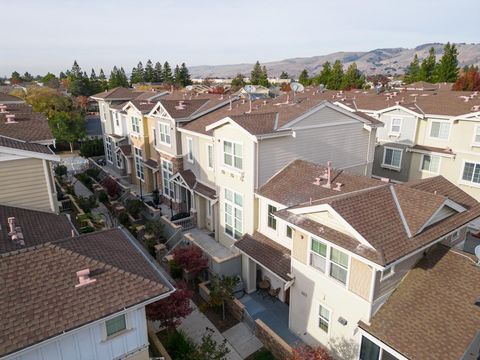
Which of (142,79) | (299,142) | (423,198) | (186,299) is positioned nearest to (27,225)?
(186,299)

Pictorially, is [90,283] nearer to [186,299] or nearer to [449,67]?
[186,299]

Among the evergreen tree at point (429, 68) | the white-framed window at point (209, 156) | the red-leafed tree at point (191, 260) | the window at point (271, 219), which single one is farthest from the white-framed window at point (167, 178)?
the evergreen tree at point (429, 68)

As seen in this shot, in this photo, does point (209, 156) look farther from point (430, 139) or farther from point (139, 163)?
point (430, 139)

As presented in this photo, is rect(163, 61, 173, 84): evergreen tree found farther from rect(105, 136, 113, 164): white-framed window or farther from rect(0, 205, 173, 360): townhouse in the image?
rect(0, 205, 173, 360): townhouse

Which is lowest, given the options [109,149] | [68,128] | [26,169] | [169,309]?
[169,309]

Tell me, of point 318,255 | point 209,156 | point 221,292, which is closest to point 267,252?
point 221,292
